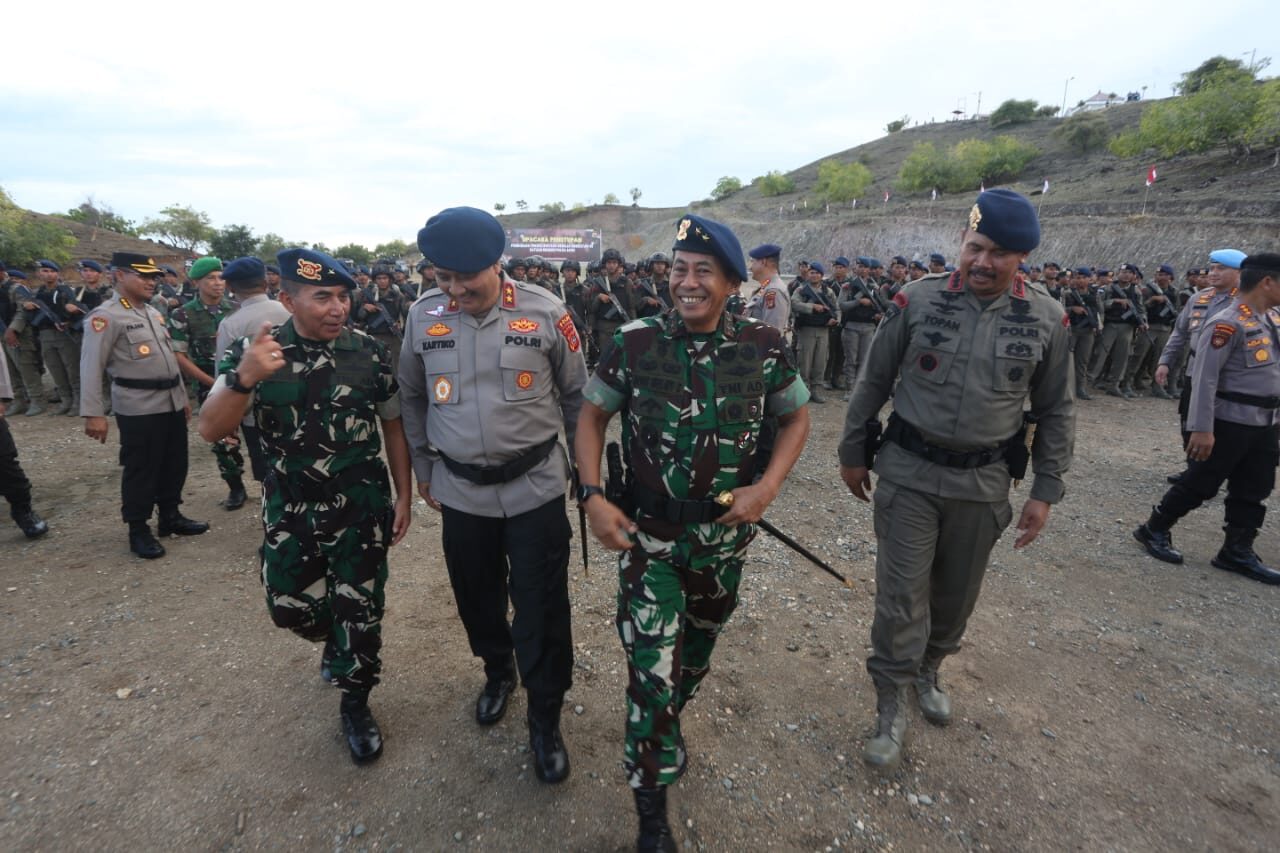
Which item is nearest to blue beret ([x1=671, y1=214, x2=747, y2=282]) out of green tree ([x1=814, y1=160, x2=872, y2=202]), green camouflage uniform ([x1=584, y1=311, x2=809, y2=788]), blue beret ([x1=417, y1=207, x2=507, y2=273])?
green camouflage uniform ([x1=584, y1=311, x2=809, y2=788])

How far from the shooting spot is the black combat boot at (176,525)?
14.1 ft

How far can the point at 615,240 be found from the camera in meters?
61.7

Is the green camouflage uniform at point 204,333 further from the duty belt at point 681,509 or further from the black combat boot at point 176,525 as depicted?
the duty belt at point 681,509

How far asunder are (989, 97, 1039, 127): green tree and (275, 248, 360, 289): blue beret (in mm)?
78226

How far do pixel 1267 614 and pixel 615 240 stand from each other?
204 feet

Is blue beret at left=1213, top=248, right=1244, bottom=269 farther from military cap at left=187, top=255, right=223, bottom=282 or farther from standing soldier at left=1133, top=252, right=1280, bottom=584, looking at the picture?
military cap at left=187, top=255, right=223, bottom=282

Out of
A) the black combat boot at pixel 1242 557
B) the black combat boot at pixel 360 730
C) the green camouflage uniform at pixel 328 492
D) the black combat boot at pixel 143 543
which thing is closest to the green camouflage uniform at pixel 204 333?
the black combat boot at pixel 143 543

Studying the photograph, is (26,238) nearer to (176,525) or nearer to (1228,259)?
(176,525)

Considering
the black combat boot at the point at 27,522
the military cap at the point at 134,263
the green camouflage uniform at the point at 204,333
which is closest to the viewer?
the military cap at the point at 134,263

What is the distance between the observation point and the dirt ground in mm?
2080

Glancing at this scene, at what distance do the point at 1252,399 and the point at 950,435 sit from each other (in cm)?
294

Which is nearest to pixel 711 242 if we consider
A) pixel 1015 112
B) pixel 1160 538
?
pixel 1160 538

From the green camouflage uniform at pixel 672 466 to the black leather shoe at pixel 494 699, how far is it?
90 centimetres

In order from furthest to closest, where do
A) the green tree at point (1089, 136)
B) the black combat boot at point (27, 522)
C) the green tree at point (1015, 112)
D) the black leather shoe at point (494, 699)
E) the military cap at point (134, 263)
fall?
the green tree at point (1015, 112)
the green tree at point (1089, 136)
the black combat boot at point (27, 522)
the military cap at point (134, 263)
the black leather shoe at point (494, 699)
